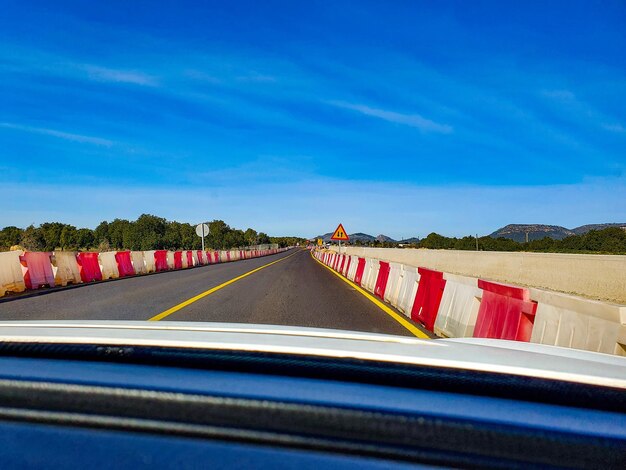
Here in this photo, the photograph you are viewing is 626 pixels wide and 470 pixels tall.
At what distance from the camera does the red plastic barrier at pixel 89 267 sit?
16359 millimetres

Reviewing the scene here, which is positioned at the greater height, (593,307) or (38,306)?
(593,307)

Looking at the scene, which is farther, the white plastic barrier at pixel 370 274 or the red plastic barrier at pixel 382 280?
the white plastic barrier at pixel 370 274

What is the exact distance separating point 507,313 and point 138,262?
1900cm

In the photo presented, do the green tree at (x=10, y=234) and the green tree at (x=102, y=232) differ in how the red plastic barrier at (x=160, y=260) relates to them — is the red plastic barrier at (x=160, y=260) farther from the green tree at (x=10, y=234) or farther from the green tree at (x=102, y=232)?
the green tree at (x=102, y=232)

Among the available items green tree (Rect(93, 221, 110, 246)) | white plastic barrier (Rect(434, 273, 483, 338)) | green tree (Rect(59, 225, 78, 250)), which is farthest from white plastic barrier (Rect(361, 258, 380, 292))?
green tree (Rect(93, 221, 110, 246))

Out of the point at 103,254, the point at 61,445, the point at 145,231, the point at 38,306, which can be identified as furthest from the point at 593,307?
the point at 145,231

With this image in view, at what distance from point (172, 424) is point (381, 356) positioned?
0.65 m

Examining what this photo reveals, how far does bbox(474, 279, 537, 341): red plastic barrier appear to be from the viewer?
486 cm

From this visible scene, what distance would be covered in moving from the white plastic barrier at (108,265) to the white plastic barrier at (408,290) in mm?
12096

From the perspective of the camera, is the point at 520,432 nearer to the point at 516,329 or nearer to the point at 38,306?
the point at 516,329

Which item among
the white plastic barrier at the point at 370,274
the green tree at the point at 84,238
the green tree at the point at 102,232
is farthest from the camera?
the green tree at the point at 102,232

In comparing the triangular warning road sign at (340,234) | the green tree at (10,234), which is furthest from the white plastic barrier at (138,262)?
the green tree at (10,234)

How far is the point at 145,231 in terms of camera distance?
144m

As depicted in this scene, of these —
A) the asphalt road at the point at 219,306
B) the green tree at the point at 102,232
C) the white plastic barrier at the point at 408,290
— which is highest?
the green tree at the point at 102,232
